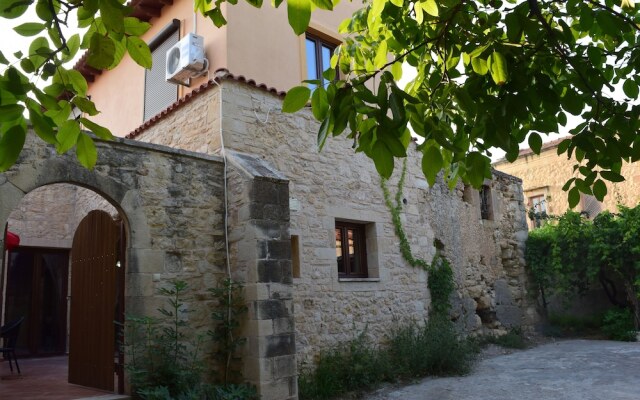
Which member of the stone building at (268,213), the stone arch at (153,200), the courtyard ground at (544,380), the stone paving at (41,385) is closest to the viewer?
the stone arch at (153,200)

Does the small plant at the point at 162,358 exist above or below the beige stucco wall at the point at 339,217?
below

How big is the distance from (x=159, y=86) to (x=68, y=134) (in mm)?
6664

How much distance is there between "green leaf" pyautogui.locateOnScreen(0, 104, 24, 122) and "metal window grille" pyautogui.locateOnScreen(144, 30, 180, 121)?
21.1 ft

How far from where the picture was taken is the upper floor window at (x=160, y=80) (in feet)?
25.6

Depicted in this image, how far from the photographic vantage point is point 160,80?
8.06 metres

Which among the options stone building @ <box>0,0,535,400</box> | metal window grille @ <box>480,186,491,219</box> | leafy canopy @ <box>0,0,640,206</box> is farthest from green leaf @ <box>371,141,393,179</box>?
metal window grille @ <box>480,186,491,219</box>

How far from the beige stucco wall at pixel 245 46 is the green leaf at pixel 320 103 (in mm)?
5005

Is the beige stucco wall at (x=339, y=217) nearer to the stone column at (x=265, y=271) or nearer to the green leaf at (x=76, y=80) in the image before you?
the stone column at (x=265, y=271)

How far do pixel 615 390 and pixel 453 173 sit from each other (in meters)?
4.63

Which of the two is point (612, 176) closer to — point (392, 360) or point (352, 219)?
point (352, 219)

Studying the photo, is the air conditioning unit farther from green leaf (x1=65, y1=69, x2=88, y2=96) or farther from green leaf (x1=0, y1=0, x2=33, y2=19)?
green leaf (x1=0, y1=0, x2=33, y2=19)

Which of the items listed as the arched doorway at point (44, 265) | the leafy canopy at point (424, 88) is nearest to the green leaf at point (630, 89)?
the leafy canopy at point (424, 88)

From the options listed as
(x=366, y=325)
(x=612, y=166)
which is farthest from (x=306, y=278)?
(x=612, y=166)

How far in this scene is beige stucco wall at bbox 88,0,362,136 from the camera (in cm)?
686
